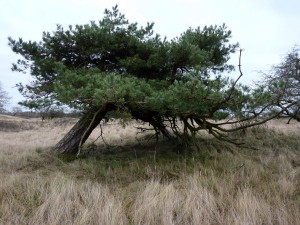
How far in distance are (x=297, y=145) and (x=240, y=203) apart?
571 cm

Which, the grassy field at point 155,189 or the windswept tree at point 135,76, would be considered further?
the windswept tree at point 135,76

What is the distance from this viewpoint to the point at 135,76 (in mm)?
7582

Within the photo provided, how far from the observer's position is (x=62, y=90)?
5855 mm

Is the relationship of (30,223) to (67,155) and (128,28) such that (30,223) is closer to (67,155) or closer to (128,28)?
(67,155)

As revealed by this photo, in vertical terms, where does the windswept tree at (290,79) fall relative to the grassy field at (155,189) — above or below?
above

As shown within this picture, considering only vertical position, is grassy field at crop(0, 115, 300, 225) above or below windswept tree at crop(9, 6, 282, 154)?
below

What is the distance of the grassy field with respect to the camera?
4.21 meters

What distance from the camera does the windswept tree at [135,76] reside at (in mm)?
5844

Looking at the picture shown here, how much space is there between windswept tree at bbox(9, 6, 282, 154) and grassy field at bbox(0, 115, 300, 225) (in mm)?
889

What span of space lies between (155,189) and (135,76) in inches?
131

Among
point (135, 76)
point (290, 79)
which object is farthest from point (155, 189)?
point (290, 79)

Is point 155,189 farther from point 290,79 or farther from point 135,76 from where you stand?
point 290,79

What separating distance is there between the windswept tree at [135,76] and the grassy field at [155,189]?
89cm

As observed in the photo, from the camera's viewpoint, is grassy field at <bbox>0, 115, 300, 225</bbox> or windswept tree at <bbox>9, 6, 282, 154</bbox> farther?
windswept tree at <bbox>9, 6, 282, 154</bbox>
